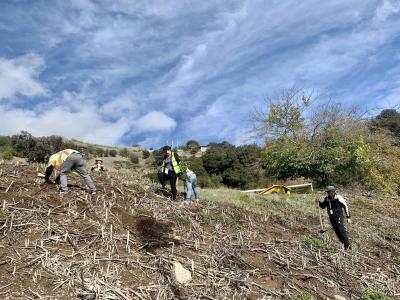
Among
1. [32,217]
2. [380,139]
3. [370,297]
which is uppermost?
[380,139]

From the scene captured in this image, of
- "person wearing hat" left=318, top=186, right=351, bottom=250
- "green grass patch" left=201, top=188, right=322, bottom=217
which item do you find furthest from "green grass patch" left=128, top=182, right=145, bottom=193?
"person wearing hat" left=318, top=186, right=351, bottom=250

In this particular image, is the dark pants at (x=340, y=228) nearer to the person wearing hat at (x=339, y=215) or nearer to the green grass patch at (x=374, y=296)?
the person wearing hat at (x=339, y=215)

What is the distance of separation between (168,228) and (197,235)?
24.9 inches

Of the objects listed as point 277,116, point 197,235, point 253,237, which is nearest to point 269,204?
point 253,237

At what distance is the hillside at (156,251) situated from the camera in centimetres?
643

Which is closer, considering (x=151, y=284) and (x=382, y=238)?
(x=151, y=284)

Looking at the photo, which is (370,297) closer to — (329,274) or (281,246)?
(329,274)

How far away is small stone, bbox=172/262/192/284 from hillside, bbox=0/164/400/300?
93 millimetres

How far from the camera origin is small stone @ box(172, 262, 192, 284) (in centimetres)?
681

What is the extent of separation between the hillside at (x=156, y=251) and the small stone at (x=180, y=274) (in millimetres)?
93

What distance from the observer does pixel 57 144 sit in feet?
97.0

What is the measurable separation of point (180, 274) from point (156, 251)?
0.93 metres

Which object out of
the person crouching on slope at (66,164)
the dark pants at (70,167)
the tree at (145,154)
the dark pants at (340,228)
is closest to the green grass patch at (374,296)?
the dark pants at (340,228)

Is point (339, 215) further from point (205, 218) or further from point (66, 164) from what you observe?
point (66, 164)
